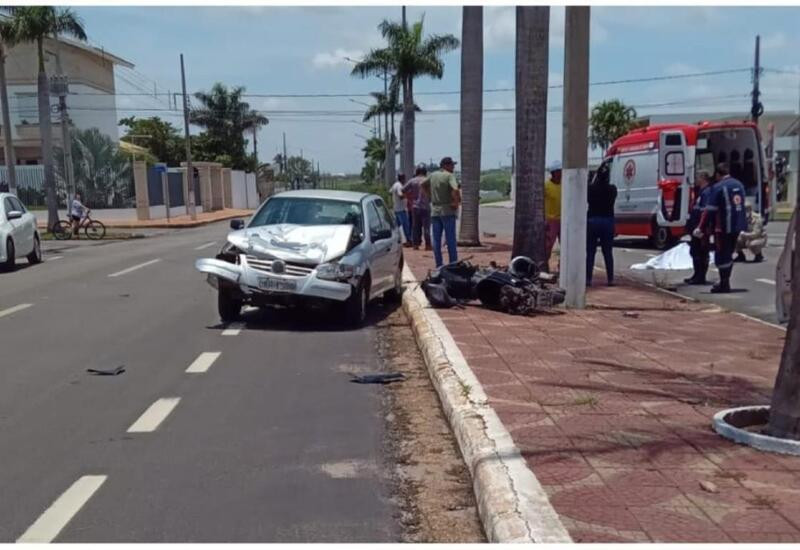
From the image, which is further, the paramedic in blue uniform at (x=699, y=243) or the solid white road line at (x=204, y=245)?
the solid white road line at (x=204, y=245)

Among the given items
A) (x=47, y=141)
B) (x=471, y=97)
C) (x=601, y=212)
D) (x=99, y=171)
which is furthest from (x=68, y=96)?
(x=601, y=212)

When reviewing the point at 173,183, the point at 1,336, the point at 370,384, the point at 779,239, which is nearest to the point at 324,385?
the point at 370,384

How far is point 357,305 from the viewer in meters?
10.7

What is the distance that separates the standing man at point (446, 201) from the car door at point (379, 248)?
228 cm

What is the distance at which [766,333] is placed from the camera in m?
9.50

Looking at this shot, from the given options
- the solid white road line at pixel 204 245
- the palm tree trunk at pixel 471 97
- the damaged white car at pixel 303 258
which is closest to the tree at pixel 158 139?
the solid white road line at pixel 204 245

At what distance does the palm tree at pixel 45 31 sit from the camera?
3053cm

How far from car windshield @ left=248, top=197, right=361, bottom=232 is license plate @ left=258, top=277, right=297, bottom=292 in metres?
1.33

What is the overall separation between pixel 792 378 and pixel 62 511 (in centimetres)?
414

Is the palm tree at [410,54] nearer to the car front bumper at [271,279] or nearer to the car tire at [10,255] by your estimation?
the car tire at [10,255]

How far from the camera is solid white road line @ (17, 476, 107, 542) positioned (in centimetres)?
440

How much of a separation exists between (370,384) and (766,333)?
448 centimetres

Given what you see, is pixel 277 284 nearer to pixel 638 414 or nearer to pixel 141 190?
pixel 638 414

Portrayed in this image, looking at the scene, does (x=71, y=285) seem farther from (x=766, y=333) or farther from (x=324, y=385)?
(x=766, y=333)
